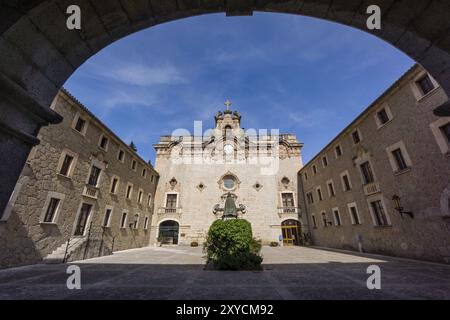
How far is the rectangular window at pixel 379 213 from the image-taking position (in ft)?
37.8

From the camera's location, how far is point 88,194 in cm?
1254

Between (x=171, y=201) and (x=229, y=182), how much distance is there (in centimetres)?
703

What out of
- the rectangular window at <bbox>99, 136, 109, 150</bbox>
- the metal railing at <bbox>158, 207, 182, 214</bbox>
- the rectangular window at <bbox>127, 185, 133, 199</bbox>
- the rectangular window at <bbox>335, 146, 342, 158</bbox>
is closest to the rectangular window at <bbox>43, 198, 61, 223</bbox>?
the rectangular window at <bbox>99, 136, 109, 150</bbox>

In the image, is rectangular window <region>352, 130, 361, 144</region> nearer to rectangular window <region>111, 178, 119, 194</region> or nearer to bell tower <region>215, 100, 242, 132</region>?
bell tower <region>215, 100, 242, 132</region>

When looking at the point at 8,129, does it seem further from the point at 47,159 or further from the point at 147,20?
the point at 47,159

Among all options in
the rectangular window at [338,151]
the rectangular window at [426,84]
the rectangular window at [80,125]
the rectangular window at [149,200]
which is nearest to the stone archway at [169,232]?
the rectangular window at [149,200]

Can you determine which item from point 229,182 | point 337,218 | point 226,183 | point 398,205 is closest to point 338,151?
point 337,218

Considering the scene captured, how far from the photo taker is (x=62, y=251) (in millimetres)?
10016

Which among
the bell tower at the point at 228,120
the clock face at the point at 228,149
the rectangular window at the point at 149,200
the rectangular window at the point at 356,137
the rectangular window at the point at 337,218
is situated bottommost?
the rectangular window at the point at 337,218

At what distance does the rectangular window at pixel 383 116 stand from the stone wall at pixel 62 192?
18060 mm

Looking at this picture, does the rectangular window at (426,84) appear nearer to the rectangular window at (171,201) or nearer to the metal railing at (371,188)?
the metal railing at (371,188)

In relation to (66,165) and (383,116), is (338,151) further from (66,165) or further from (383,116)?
(66,165)

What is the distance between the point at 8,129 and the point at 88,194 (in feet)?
40.5
